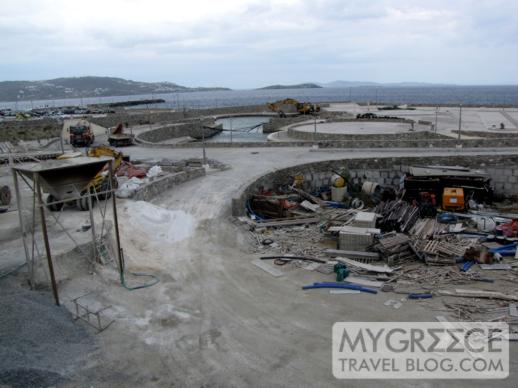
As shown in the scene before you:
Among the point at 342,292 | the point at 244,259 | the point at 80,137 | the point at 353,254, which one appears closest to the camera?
the point at 342,292

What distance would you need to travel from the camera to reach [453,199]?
17.8 m

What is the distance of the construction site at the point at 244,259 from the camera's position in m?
7.30

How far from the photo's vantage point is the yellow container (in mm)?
17781

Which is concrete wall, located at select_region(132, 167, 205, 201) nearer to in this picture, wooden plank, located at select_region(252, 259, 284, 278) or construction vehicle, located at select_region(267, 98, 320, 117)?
wooden plank, located at select_region(252, 259, 284, 278)

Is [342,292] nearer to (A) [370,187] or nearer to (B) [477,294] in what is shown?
(B) [477,294]

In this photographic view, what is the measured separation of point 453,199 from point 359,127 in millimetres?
18352

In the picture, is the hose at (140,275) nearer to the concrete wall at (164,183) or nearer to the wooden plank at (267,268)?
the wooden plank at (267,268)

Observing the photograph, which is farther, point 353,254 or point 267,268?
point 353,254

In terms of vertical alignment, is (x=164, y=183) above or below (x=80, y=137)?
below

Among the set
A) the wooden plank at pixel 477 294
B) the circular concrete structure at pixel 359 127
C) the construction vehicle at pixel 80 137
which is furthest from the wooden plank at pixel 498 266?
the construction vehicle at pixel 80 137

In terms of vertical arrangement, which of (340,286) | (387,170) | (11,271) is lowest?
(340,286)

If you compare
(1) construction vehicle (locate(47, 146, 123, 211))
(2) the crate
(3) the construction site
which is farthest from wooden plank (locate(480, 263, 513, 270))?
(1) construction vehicle (locate(47, 146, 123, 211))

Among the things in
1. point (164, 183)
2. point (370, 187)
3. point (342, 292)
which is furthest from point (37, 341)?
point (370, 187)

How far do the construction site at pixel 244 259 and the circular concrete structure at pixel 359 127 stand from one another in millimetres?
8388
